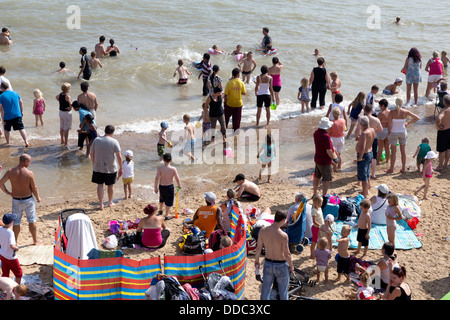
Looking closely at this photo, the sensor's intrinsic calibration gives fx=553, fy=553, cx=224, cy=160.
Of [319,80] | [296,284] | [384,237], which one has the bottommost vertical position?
[296,284]

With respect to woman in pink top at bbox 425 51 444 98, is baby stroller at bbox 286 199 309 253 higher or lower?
lower

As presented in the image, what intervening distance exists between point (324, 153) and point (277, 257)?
3671mm

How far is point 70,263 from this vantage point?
6.86m

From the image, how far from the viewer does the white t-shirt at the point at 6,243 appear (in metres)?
7.41

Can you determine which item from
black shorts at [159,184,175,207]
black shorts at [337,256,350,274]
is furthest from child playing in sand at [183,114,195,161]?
black shorts at [337,256,350,274]

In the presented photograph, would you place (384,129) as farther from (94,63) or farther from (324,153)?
(94,63)

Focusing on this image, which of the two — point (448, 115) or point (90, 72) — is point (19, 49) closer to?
point (90, 72)

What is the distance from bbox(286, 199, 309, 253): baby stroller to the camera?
887 centimetres

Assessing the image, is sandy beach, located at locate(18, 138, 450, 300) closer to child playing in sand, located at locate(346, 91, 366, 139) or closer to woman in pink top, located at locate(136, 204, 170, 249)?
woman in pink top, located at locate(136, 204, 170, 249)

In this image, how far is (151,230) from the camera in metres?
8.68

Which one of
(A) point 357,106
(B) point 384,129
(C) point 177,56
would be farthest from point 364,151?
(C) point 177,56

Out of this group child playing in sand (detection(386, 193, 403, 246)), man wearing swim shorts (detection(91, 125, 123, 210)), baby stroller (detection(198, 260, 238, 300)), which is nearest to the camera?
baby stroller (detection(198, 260, 238, 300))

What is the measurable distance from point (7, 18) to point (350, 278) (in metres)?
20.7
